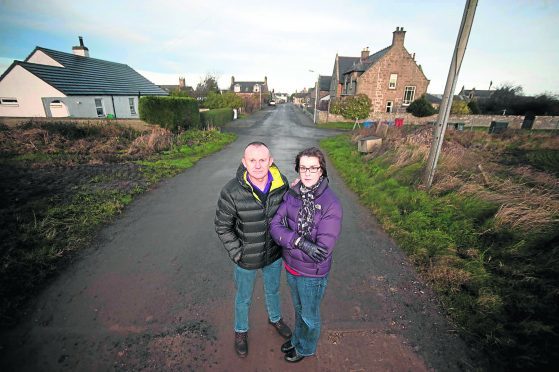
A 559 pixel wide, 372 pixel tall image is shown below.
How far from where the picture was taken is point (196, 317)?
3.20 metres

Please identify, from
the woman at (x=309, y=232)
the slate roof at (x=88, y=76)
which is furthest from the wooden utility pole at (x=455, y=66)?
the slate roof at (x=88, y=76)

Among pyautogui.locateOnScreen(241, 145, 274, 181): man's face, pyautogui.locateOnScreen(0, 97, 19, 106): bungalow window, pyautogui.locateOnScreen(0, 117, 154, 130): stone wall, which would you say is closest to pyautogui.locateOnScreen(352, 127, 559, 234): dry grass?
pyautogui.locateOnScreen(241, 145, 274, 181): man's face

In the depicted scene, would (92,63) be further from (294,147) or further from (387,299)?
(387,299)

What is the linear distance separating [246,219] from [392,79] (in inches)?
1366

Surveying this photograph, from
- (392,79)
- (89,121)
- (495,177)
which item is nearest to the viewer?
(495,177)

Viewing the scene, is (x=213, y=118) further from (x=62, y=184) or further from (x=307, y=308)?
(x=307, y=308)

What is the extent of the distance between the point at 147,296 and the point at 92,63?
31.1m

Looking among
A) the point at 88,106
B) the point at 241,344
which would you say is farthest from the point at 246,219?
the point at 88,106

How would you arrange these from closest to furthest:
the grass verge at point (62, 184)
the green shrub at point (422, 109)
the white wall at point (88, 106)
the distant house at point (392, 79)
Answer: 1. the grass verge at point (62, 184)
2. the white wall at point (88, 106)
3. the green shrub at point (422, 109)
4. the distant house at point (392, 79)

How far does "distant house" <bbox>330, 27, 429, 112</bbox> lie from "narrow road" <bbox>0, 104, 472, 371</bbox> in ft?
101

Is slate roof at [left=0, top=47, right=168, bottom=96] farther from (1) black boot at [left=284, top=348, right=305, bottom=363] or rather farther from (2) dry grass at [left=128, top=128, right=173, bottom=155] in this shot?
(1) black boot at [left=284, top=348, right=305, bottom=363]

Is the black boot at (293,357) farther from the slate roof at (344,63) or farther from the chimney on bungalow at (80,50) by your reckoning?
the slate roof at (344,63)

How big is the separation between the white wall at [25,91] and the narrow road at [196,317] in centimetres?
2119

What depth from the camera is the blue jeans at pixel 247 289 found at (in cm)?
273
